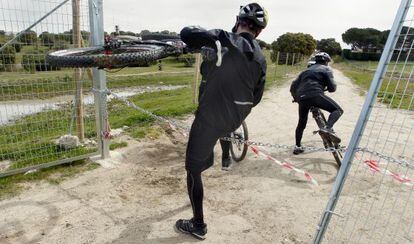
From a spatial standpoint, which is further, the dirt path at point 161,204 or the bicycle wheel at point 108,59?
the bicycle wheel at point 108,59

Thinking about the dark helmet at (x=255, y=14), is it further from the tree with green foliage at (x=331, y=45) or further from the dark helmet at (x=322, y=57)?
Result: the tree with green foliage at (x=331, y=45)

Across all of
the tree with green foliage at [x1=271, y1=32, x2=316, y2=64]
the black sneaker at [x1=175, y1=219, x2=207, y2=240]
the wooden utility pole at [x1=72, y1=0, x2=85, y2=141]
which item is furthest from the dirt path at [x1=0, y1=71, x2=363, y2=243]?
the tree with green foliage at [x1=271, y1=32, x2=316, y2=64]

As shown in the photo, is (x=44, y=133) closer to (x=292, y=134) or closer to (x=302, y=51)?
(x=292, y=134)

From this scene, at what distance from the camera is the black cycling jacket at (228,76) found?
→ 3.02 meters

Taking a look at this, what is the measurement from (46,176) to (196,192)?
8.52 feet

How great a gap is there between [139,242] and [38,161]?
2.62 m

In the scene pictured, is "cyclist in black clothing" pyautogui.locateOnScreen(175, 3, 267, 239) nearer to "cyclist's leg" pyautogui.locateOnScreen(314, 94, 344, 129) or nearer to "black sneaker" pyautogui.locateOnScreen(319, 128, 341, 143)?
"black sneaker" pyautogui.locateOnScreen(319, 128, 341, 143)

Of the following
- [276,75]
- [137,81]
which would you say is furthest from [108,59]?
[276,75]

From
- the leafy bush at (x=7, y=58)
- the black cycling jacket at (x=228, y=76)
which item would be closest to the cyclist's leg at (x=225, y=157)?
the black cycling jacket at (x=228, y=76)

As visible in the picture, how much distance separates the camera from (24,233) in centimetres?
376

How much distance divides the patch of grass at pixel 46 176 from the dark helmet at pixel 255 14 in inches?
134

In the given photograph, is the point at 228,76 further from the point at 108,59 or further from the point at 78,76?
the point at 78,76

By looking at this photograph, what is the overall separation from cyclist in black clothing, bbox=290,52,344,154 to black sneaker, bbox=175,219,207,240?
9.23ft

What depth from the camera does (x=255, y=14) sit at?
10.5ft
